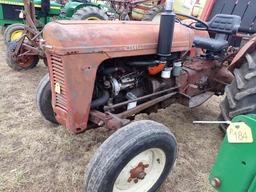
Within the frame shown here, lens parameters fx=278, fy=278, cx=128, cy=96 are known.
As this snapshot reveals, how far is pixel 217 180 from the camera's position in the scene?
1.53 meters

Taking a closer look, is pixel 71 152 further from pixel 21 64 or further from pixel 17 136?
pixel 21 64

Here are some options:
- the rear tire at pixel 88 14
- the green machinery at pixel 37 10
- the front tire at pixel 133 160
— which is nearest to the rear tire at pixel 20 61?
the rear tire at pixel 88 14

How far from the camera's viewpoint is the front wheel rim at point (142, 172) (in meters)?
1.94

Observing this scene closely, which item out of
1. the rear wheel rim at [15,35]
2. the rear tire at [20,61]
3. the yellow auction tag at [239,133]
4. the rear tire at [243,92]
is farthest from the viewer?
the rear wheel rim at [15,35]

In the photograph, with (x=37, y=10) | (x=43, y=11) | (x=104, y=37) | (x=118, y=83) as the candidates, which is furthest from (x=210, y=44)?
(x=37, y=10)

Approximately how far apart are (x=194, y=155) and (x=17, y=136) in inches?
68.9

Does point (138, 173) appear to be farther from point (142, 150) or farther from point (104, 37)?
point (104, 37)

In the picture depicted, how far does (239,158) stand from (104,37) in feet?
3.89

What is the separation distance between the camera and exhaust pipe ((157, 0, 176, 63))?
6.74 feet

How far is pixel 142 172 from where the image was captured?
201cm

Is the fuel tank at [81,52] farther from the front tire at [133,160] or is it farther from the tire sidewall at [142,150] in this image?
the tire sidewall at [142,150]

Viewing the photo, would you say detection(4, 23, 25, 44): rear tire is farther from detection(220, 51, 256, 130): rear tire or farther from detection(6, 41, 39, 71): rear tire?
detection(220, 51, 256, 130): rear tire

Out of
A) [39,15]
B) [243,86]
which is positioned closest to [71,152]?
[243,86]

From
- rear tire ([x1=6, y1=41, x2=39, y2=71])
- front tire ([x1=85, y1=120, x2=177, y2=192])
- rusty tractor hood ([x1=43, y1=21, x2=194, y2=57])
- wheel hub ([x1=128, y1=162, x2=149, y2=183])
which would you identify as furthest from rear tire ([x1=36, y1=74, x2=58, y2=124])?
rear tire ([x1=6, y1=41, x2=39, y2=71])
